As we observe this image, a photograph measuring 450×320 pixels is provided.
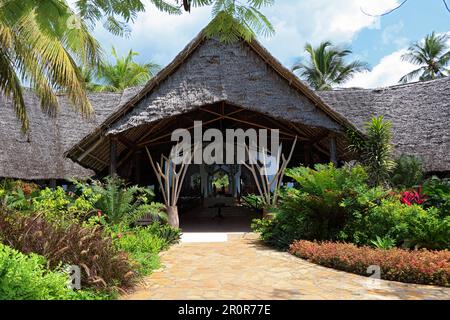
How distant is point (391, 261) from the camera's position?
15.2ft

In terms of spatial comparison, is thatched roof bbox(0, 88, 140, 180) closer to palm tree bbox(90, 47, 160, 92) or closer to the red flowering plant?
the red flowering plant

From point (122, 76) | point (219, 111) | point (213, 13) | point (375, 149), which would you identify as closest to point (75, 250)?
point (213, 13)

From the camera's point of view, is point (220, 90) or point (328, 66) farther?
point (328, 66)

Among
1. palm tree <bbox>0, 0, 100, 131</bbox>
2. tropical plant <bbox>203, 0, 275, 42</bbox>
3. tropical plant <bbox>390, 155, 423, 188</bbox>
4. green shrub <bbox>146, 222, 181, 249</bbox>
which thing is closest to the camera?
tropical plant <bbox>203, 0, 275, 42</bbox>

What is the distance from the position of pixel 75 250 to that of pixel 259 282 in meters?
2.08

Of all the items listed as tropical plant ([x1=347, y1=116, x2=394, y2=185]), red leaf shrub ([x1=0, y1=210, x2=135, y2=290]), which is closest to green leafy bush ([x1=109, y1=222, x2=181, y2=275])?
red leaf shrub ([x1=0, y1=210, x2=135, y2=290])

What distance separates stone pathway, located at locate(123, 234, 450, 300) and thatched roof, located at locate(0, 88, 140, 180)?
8254 millimetres

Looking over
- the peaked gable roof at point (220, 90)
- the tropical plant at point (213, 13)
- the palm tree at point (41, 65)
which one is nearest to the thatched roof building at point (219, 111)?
the peaked gable roof at point (220, 90)

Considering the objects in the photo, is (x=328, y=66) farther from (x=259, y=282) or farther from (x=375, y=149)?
(x=259, y=282)

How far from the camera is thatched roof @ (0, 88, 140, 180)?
12.5m

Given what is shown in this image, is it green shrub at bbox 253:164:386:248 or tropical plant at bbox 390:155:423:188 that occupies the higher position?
tropical plant at bbox 390:155:423:188

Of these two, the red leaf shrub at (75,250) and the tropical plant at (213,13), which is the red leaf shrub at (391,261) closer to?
the red leaf shrub at (75,250)
